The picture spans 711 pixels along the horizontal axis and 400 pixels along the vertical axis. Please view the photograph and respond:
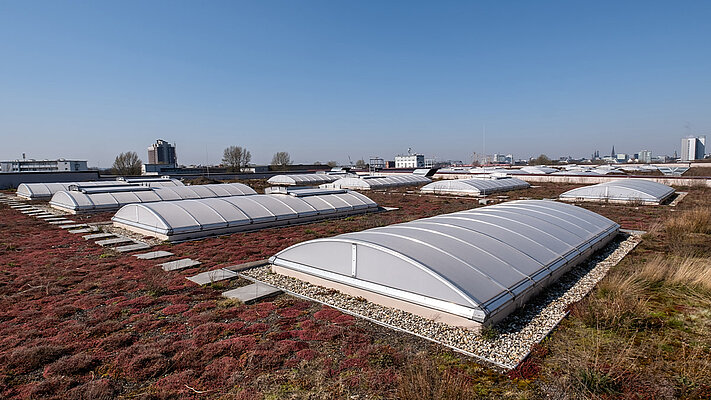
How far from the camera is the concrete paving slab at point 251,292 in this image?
980cm

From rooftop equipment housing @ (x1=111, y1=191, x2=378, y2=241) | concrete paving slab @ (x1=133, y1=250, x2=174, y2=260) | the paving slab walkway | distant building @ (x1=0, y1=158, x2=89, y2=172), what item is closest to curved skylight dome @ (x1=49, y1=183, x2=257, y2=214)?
the paving slab walkway

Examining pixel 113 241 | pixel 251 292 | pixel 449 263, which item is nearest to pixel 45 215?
pixel 113 241

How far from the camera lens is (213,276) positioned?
11.8 m

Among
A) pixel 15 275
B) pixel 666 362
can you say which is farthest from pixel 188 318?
pixel 666 362

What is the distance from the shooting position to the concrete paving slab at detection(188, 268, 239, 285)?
37.3ft

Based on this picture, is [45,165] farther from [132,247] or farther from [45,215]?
[132,247]

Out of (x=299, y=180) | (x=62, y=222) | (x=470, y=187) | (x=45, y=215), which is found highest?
(x=299, y=180)

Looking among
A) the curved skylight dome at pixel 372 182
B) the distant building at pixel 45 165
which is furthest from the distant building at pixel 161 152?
the curved skylight dome at pixel 372 182

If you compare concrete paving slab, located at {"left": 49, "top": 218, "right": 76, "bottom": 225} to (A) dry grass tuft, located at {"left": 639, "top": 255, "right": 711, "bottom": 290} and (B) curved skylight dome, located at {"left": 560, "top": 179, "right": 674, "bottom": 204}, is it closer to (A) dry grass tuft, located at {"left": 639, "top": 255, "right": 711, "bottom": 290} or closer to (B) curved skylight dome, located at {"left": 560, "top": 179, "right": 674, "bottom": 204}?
(A) dry grass tuft, located at {"left": 639, "top": 255, "right": 711, "bottom": 290}

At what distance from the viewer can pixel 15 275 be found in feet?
40.3

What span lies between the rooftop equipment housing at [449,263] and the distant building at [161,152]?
144596 mm

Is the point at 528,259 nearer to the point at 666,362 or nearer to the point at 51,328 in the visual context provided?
the point at 666,362

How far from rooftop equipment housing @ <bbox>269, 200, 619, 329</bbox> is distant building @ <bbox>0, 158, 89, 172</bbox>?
90.3 metres

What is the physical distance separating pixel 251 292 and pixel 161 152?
149645 mm
